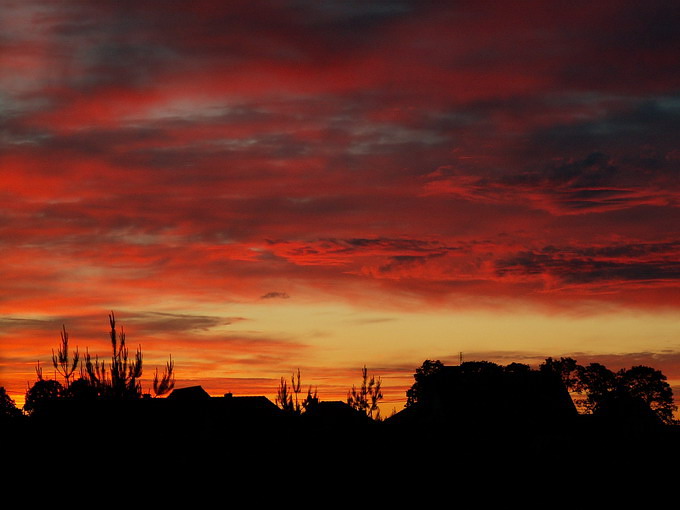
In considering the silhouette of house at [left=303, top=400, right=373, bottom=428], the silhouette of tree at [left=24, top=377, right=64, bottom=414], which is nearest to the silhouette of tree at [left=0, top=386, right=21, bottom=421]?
the silhouette of tree at [left=24, top=377, right=64, bottom=414]

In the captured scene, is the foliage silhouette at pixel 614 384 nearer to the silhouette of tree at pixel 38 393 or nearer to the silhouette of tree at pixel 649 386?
the silhouette of tree at pixel 649 386

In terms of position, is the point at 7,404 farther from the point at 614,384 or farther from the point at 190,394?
the point at 614,384

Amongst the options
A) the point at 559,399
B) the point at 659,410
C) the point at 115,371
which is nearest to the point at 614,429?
the point at 559,399

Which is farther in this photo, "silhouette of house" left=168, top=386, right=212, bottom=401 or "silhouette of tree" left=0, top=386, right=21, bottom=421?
"silhouette of tree" left=0, top=386, right=21, bottom=421

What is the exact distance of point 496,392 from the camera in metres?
58.4

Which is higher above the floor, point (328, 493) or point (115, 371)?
point (115, 371)

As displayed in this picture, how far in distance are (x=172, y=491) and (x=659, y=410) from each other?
66106 millimetres

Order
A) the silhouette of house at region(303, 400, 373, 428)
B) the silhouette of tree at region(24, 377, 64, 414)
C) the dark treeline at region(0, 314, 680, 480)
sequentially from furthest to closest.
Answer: the silhouette of tree at region(24, 377, 64, 414), the silhouette of house at region(303, 400, 373, 428), the dark treeline at region(0, 314, 680, 480)

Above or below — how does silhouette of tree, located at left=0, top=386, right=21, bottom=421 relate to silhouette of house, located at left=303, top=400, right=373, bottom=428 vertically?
above


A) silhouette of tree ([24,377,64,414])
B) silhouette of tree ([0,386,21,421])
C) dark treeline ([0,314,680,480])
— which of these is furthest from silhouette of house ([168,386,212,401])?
silhouette of tree ([0,386,21,421])

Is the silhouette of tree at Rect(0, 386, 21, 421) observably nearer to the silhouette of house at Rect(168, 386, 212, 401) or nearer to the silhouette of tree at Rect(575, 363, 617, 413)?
the silhouette of house at Rect(168, 386, 212, 401)

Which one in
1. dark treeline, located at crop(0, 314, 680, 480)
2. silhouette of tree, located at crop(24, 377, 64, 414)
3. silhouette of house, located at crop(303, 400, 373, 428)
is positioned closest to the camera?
dark treeline, located at crop(0, 314, 680, 480)

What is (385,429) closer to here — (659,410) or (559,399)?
(559,399)

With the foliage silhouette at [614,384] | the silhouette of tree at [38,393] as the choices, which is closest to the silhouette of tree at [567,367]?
the foliage silhouette at [614,384]
